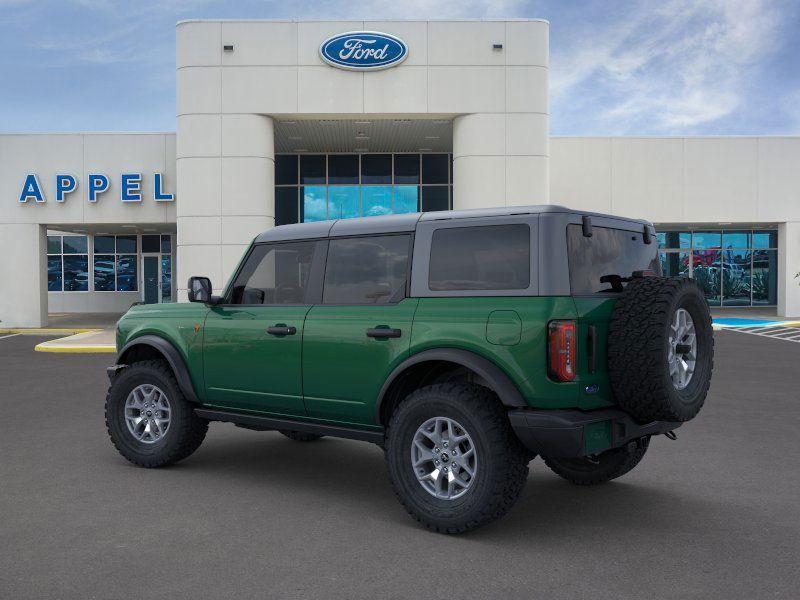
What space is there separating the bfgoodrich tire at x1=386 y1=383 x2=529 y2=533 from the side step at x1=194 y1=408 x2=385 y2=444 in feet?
1.19

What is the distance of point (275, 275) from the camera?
588 centimetres

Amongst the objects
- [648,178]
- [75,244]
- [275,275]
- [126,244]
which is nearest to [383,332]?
[275,275]

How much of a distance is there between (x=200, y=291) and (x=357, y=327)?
1518 millimetres


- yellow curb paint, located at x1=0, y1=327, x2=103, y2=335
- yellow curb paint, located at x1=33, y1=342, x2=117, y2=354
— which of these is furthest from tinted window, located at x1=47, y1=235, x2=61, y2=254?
yellow curb paint, located at x1=33, y1=342, x2=117, y2=354

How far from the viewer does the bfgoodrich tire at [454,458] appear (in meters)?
4.48

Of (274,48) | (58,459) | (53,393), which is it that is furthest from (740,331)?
(58,459)

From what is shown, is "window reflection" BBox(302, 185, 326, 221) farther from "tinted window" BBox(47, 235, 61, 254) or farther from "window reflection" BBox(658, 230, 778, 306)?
"window reflection" BBox(658, 230, 778, 306)

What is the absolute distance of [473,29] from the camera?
19719 mm

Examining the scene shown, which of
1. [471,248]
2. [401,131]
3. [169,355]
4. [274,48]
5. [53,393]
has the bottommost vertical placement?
[53,393]

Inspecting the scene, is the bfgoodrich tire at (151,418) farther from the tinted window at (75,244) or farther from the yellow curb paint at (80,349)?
the tinted window at (75,244)

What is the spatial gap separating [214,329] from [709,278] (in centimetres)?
3087

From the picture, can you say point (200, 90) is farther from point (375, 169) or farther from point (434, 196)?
point (434, 196)

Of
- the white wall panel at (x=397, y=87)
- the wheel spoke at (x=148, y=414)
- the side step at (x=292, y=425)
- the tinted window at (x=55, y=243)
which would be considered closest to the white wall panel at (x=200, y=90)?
the white wall panel at (x=397, y=87)

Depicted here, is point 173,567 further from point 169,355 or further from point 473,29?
point 473,29
